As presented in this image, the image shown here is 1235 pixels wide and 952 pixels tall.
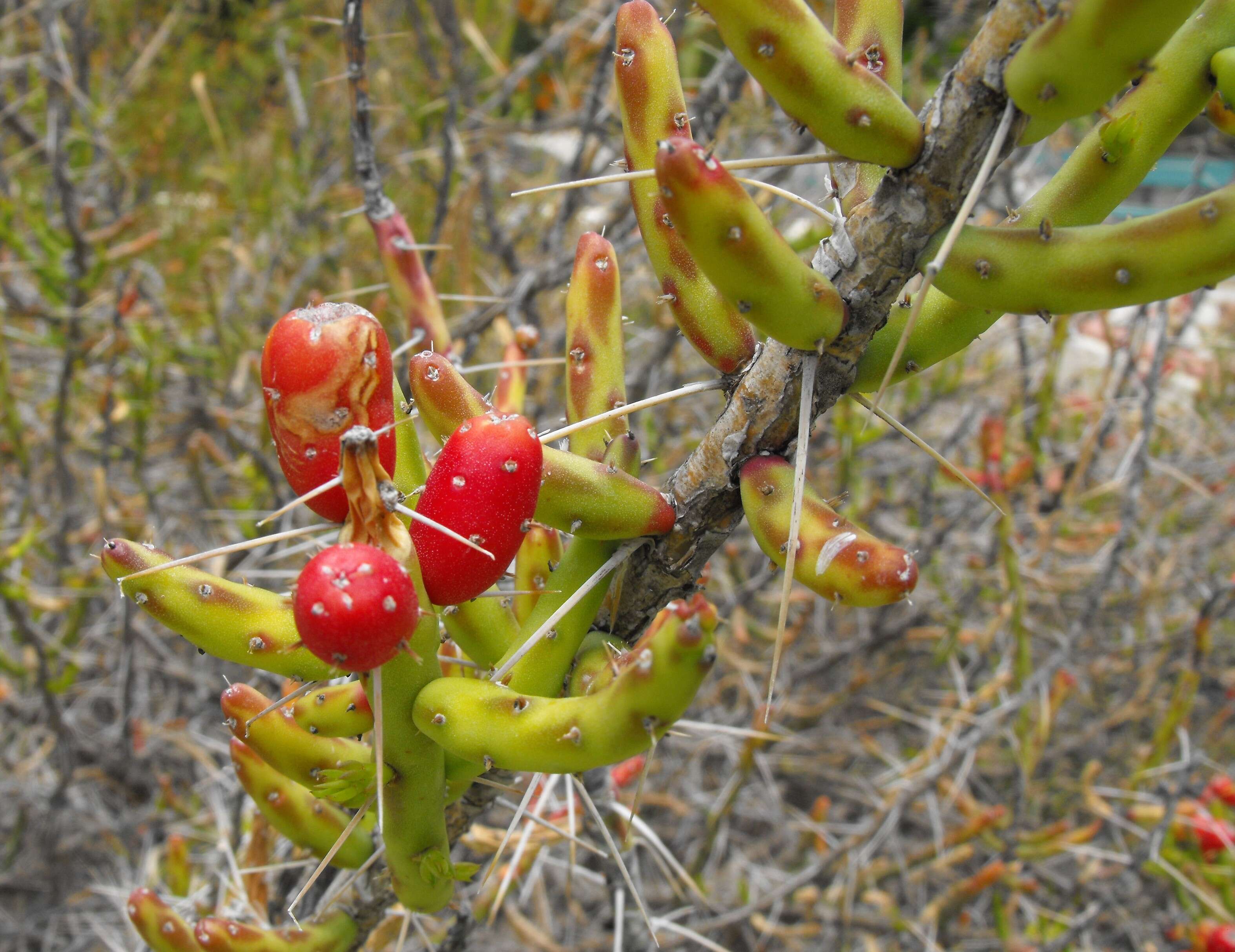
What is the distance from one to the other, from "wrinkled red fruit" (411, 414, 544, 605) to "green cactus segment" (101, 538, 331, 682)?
0.50 feet

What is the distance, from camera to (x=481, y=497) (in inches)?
26.5

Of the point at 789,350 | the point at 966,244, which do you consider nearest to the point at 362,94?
the point at 789,350

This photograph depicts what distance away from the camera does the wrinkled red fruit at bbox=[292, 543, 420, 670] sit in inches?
23.7

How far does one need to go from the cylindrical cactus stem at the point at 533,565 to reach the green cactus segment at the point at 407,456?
0.15 meters

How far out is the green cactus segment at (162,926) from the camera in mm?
992

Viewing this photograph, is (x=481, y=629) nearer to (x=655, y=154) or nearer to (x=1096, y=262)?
(x=655, y=154)

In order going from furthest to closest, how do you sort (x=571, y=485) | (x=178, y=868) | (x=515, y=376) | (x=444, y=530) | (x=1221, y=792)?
1. (x=1221, y=792)
2. (x=178, y=868)
3. (x=515, y=376)
4. (x=571, y=485)
5. (x=444, y=530)

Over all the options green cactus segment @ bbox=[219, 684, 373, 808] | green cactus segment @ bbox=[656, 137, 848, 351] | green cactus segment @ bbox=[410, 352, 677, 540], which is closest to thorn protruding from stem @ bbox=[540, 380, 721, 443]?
green cactus segment @ bbox=[410, 352, 677, 540]

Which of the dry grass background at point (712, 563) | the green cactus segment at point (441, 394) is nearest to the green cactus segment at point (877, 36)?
the green cactus segment at point (441, 394)

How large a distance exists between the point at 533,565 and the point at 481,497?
31 cm

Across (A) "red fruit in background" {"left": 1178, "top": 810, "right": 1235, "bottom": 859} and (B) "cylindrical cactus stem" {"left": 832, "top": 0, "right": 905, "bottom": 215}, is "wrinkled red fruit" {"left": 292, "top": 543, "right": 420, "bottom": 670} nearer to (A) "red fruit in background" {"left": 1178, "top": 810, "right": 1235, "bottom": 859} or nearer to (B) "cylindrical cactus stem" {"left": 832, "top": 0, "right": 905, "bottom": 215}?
(B) "cylindrical cactus stem" {"left": 832, "top": 0, "right": 905, "bottom": 215}

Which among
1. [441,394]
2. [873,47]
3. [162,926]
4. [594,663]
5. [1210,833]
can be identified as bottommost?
[1210,833]

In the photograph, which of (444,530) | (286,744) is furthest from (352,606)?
(286,744)

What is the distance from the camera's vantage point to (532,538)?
3.18ft
